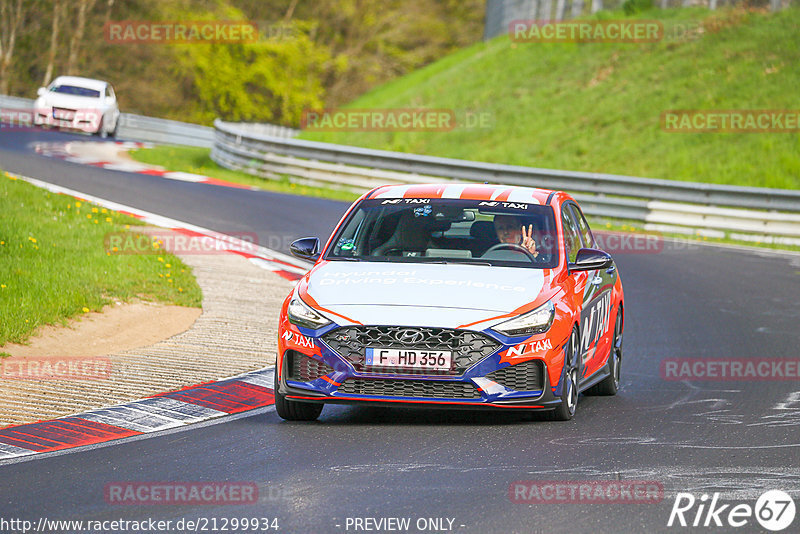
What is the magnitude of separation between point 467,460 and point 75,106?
3073cm

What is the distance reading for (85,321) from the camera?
11.9 metres

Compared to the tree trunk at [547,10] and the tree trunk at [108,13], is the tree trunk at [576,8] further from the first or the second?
the tree trunk at [108,13]

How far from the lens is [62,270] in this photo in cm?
1348

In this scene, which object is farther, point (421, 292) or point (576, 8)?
point (576, 8)

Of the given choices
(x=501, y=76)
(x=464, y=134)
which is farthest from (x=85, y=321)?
(x=501, y=76)

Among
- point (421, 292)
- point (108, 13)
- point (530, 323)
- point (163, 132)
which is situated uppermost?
point (108, 13)

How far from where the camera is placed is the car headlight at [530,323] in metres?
8.02

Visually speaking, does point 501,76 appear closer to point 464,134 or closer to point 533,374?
point 464,134

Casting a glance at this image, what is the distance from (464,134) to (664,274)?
16751 mm

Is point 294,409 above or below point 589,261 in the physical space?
below

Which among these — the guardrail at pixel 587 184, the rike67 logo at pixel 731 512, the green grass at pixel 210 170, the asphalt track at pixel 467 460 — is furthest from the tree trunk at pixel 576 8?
the rike67 logo at pixel 731 512

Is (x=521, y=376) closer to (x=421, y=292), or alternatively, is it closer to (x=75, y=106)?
(x=421, y=292)

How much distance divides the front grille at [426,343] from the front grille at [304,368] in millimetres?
196

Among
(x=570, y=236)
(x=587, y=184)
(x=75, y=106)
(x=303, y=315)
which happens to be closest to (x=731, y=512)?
(x=303, y=315)
